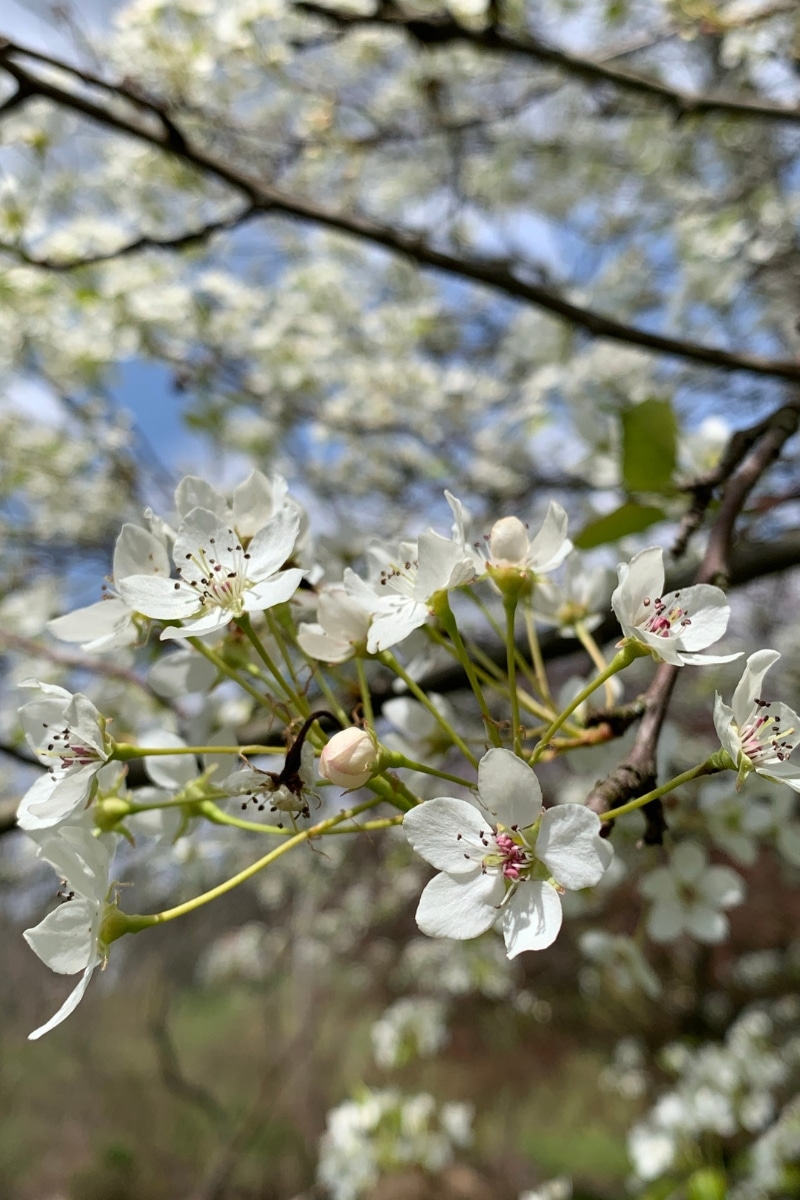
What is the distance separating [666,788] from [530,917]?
129mm

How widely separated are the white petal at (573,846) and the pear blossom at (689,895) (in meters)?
0.56

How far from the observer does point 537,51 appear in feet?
5.28

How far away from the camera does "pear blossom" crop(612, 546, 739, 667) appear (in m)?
0.60

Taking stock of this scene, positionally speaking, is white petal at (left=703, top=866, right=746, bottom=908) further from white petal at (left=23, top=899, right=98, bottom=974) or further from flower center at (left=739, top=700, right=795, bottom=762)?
white petal at (left=23, top=899, right=98, bottom=974)

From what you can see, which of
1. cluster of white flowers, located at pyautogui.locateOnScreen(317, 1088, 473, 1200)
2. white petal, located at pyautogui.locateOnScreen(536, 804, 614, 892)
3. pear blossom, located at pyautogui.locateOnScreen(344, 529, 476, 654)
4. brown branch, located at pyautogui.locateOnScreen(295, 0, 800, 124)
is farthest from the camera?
cluster of white flowers, located at pyautogui.locateOnScreen(317, 1088, 473, 1200)

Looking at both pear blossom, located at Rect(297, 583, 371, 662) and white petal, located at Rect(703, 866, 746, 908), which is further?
white petal, located at Rect(703, 866, 746, 908)

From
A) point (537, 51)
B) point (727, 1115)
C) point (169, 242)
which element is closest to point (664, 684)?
point (169, 242)

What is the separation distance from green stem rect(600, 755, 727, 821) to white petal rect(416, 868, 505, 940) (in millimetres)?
94

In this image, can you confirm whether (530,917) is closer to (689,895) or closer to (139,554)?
(139,554)

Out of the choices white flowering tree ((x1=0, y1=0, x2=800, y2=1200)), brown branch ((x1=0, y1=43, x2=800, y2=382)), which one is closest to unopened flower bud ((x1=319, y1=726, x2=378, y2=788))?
white flowering tree ((x1=0, y1=0, x2=800, y2=1200))

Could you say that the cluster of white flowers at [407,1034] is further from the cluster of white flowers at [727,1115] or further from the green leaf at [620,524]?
the green leaf at [620,524]

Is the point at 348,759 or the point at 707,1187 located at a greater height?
the point at 348,759

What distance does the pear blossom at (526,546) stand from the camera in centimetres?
72

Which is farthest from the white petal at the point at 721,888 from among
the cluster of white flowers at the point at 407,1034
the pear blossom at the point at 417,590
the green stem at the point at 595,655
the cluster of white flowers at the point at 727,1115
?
the cluster of white flowers at the point at 407,1034
